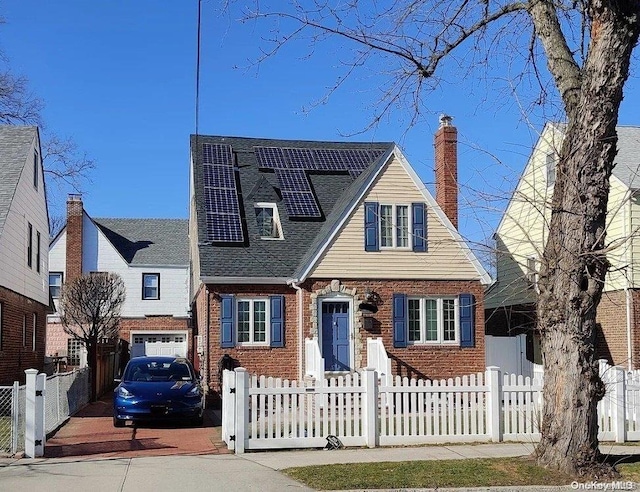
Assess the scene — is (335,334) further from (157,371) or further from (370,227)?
(157,371)

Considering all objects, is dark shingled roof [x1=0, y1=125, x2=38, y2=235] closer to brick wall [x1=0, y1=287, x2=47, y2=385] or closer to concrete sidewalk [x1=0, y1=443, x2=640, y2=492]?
brick wall [x1=0, y1=287, x2=47, y2=385]

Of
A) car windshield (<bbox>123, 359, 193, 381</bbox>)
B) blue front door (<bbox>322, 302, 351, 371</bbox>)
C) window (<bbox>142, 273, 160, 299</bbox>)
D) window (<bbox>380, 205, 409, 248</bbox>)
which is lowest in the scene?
car windshield (<bbox>123, 359, 193, 381</bbox>)

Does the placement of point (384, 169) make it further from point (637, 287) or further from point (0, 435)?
point (0, 435)

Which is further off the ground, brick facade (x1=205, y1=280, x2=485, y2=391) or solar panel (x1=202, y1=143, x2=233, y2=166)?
solar panel (x1=202, y1=143, x2=233, y2=166)

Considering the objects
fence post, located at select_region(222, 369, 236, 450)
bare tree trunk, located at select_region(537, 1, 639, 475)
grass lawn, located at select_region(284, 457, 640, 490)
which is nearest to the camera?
grass lawn, located at select_region(284, 457, 640, 490)

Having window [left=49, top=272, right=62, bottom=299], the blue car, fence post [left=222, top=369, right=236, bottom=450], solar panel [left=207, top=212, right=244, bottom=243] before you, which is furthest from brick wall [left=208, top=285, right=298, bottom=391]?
window [left=49, top=272, right=62, bottom=299]

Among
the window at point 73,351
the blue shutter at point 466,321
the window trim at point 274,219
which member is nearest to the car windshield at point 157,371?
the window trim at point 274,219

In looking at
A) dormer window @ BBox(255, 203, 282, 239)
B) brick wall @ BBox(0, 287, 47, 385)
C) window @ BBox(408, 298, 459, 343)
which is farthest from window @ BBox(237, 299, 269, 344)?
brick wall @ BBox(0, 287, 47, 385)

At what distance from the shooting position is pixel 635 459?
38.9 ft

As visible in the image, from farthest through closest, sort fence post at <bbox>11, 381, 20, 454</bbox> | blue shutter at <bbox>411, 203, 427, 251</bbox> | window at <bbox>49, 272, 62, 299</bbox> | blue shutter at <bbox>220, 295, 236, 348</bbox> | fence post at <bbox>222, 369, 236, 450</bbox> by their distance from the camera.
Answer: window at <bbox>49, 272, 62, 299</bbox>, blue shutter at <bbox>411, 203, 427, 251</bbox>, blue shutter at <bbox>220, 295, 236, 348</bbox>, fence post at <bbox>222, 369, 236, 450</bbox>, fence post at <bbox>11, 381, 20, 454</bbox>

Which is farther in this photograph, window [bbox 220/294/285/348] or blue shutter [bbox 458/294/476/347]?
blue shutter [bbox 458/294/476/347]

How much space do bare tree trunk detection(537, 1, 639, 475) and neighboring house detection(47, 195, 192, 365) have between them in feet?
101

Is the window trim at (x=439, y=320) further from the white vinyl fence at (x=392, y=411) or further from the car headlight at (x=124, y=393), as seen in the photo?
the car headlight at (x=124, y=393)

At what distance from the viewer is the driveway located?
12.8 metres
